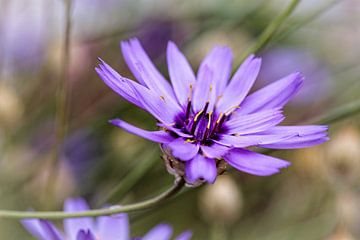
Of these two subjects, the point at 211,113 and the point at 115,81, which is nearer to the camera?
the point at 115,81

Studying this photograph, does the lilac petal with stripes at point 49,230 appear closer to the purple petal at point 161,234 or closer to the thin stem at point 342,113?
the purple petal at point 161,234

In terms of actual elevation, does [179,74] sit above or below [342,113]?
above

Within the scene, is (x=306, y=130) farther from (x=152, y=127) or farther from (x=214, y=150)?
(x=152, y=127)

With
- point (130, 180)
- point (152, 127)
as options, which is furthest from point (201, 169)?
point (152, 127)

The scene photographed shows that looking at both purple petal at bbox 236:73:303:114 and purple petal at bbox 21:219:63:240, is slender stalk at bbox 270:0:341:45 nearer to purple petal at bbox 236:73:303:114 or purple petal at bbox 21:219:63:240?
purple petal at bbox 236:73:303:114

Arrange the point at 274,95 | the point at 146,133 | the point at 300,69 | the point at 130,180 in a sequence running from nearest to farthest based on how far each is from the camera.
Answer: the point at 146,133
the point at 274,95
the point at 130,180
the point at 300,69

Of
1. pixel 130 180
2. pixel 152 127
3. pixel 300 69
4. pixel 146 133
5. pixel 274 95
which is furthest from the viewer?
pixel 300 69

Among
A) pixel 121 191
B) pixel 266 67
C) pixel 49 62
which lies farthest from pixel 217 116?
pixel 266 67

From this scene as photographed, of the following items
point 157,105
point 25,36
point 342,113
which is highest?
point 25,36

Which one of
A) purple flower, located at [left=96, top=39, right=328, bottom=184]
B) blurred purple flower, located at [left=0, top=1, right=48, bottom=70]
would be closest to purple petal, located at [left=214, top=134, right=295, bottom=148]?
purple flower, located at [left=96, top=39, right=328, bottom=184]
